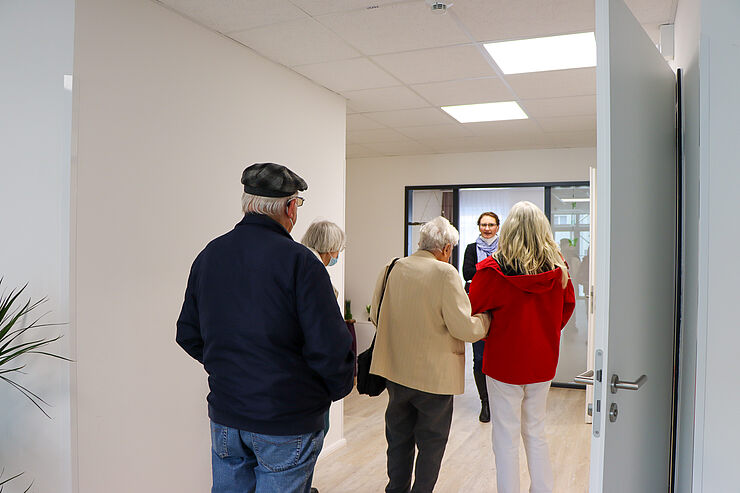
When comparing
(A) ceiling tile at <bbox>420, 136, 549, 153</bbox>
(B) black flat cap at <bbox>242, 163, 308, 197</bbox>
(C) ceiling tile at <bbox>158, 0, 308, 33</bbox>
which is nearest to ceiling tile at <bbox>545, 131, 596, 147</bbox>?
(A) ceiling tile at <bbox>420, 136, 549, 153</bbox>

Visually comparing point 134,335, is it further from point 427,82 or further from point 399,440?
point 427,82

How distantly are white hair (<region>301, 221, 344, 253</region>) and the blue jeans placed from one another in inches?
44.6

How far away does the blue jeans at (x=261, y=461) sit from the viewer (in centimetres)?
180

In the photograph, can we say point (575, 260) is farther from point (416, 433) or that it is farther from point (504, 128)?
point (416, 433)

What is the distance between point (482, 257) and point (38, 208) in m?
3.53

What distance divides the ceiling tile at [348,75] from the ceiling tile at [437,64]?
8 centimetres

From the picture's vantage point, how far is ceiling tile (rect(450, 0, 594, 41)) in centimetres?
257

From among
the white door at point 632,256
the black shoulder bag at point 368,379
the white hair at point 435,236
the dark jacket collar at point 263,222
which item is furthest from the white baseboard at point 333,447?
the dark jacket collar at point 263,222

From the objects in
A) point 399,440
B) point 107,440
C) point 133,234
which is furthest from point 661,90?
point 107,440

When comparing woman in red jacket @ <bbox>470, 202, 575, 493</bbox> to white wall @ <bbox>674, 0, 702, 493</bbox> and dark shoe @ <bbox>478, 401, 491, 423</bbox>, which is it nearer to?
white wall @ <bbox>674, 0, 702, 493</bbox>

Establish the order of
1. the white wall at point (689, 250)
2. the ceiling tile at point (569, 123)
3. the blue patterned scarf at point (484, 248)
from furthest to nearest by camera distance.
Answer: the blue patterned scarf at point (484, 248), the ceiling tile at point (569, 123), the white wall at point (689, 250)

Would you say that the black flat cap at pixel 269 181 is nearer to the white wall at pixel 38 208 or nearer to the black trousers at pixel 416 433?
the white wall at pixel 38 208

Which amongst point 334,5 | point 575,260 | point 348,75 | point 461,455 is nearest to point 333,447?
point 461,455

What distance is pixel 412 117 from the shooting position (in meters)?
4.84
